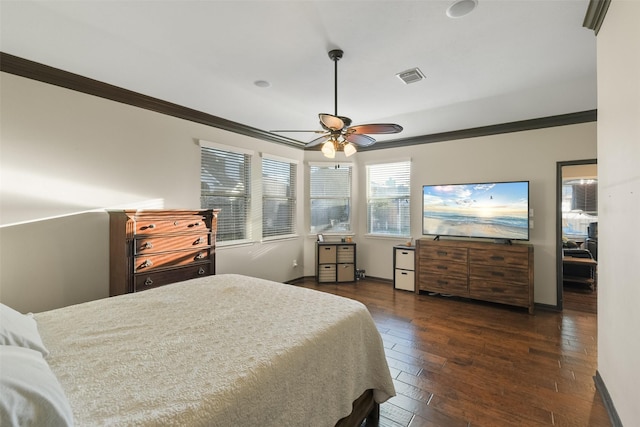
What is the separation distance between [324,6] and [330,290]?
3813 millimetres

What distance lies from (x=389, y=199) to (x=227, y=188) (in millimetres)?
2835

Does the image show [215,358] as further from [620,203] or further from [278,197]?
[278,197]

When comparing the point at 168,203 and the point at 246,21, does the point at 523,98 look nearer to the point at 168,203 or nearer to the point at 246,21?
the point at 246,21

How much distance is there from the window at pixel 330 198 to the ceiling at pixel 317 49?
1.90 m

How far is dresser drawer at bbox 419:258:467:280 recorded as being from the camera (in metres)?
4.10

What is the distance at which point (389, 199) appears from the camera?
5211 millimetres

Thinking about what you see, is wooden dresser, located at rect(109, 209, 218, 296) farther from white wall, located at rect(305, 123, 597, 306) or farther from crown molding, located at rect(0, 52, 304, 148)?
white wall, located at rect(305, 123, 597, 306)

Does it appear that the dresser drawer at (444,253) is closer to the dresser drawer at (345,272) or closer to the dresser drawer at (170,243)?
the dresser drawer at (345,272)

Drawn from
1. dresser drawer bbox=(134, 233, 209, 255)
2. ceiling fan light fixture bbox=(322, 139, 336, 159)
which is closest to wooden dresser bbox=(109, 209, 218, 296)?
dresser drawer bbox=(134, 233, 209, 255)

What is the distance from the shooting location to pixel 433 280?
14.1ft

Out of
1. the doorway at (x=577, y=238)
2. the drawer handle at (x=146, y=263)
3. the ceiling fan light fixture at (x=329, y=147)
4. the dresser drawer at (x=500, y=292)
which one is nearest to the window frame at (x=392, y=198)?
the dresser drawer at (x=500, y=292)

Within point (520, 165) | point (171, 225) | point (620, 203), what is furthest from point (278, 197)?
point (620, 203)

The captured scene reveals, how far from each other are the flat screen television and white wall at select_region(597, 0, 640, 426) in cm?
196

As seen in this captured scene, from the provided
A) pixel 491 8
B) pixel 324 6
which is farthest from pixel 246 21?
pixel 491 8
